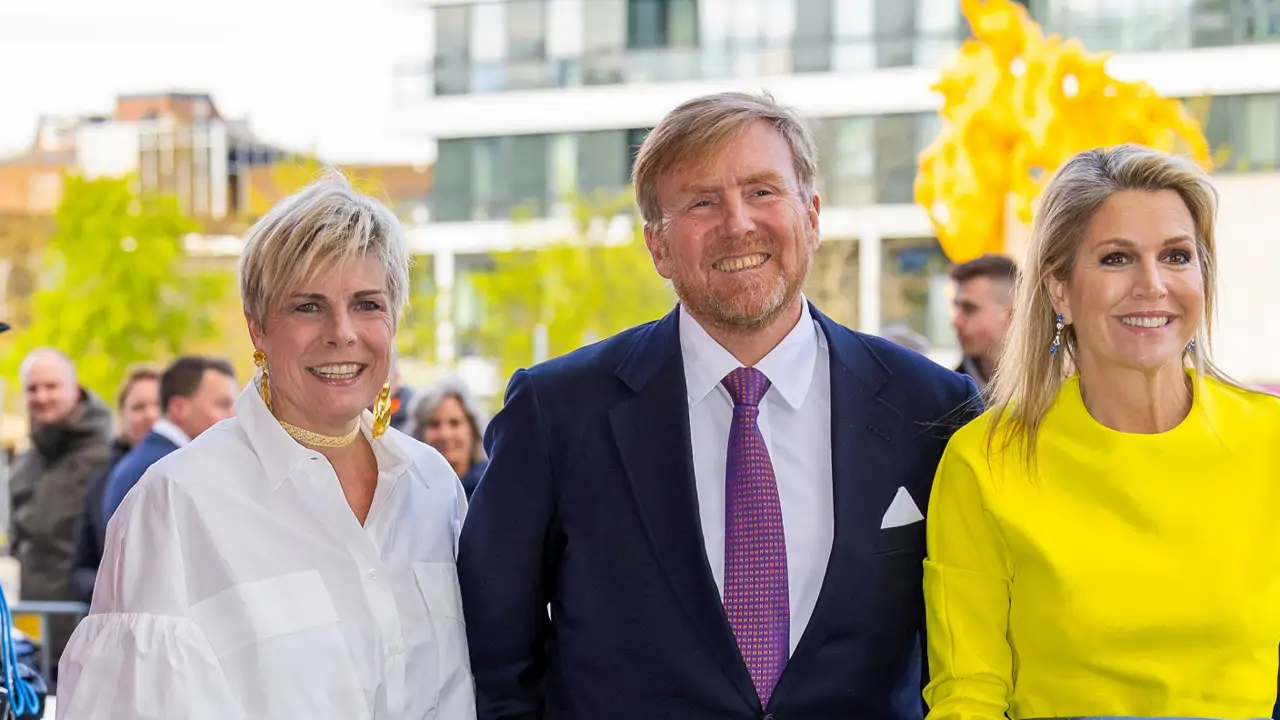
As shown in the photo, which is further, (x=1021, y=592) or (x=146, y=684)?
(x=1021, y=592)

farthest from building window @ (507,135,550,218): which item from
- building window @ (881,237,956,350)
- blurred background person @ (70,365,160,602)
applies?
blurred background person @ (70,365,160,602)

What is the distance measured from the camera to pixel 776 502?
3.08 metres

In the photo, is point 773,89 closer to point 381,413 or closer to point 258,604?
point 381,413

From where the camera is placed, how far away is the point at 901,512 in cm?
312

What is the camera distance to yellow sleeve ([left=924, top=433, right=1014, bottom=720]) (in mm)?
2900

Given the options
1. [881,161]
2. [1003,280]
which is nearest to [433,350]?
[881,161]

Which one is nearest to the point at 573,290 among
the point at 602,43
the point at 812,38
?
the point at 602,43

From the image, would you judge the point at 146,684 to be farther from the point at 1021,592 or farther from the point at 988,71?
the point at 988,71

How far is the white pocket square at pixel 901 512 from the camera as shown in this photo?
10.2 ft

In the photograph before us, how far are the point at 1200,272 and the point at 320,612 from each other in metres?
1.80

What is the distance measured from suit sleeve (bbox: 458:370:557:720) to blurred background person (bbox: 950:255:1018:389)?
3.83 m

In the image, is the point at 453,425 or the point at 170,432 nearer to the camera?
the point at 170,432

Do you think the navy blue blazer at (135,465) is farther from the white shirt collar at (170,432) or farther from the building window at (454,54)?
the building window at (454,54)

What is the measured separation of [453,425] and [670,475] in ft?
14.7
